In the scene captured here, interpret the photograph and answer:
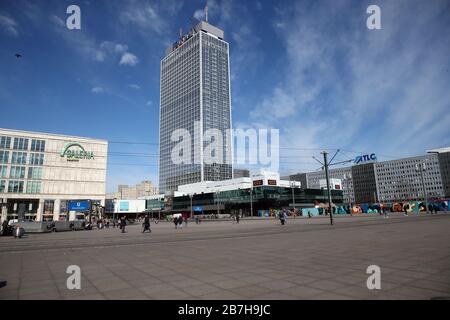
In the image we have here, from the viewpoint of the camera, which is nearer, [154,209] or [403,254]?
[403,254]

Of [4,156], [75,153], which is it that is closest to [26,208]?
[4,156]

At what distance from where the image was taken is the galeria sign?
82.2m

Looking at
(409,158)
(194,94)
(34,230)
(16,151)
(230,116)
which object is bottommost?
(34,230)

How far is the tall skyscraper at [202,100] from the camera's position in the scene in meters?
177

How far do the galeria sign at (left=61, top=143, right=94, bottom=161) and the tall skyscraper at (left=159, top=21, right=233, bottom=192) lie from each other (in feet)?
295

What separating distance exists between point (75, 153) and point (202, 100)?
106 meters

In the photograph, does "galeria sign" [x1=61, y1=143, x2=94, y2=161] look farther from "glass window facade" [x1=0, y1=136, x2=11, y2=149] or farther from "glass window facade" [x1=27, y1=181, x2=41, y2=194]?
"glass window facade" [x1=0, y1=136, x2=11, y2=149]

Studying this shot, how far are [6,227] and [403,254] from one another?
36099 millimetres

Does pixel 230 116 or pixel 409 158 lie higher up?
pixel 230 116
